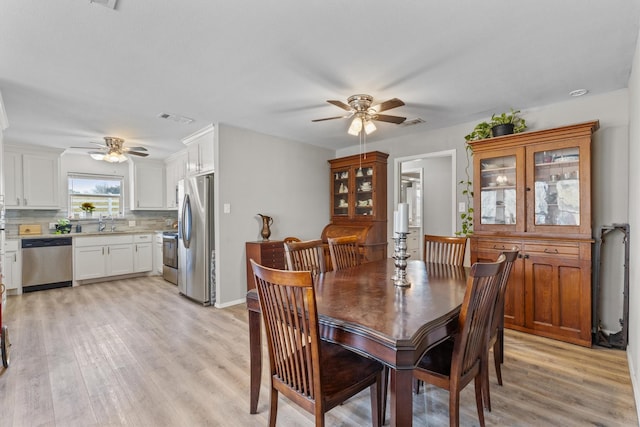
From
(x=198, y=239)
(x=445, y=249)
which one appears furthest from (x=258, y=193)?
(x=445, y=249)

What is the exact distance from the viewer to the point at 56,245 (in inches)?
197

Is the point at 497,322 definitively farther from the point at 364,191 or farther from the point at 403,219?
the point at 364,191

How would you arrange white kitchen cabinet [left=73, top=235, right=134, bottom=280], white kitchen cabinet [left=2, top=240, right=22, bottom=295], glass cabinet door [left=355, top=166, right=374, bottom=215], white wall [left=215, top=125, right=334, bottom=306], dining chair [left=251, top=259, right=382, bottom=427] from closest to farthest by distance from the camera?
dining chair [left=251, top=259, right=382, bottom=427] → white wall [left=215, top=125, right=334, bottom=306] → white kitchen cabinet [left=2, top=240, right=22, bottom=295] → glass cabinet door [left=355, top=166, right=374, bottom=215] → white kitchen cabinet [left=73, top=235, right=134, bottom=280]

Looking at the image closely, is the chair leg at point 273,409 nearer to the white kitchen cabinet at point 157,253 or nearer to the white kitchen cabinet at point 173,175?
the white kitchen cabinet at point 173,175

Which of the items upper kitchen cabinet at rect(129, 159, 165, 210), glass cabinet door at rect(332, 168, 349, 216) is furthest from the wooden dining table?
upper kitchen cabinet at rect(129, 159, 165, 210)

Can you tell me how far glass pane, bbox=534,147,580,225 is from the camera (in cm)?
289

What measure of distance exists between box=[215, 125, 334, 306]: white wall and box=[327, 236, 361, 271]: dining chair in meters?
1.85

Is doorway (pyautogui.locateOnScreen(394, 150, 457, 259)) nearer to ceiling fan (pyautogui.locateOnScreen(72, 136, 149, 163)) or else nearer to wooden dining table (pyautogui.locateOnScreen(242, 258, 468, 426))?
wooden dining table (pyautogui.locateOnScreen(242, 258, 468, 426))

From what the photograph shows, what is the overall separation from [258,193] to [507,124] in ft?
10.4

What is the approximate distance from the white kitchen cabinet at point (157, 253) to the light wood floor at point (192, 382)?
8.18ft

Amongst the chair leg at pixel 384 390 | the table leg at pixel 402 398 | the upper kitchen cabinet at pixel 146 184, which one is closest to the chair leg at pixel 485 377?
the chair leg at pixel 384 390

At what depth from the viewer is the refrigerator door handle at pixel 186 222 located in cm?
→ 430

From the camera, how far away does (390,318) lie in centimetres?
139

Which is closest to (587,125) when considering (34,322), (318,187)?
(318,187)
